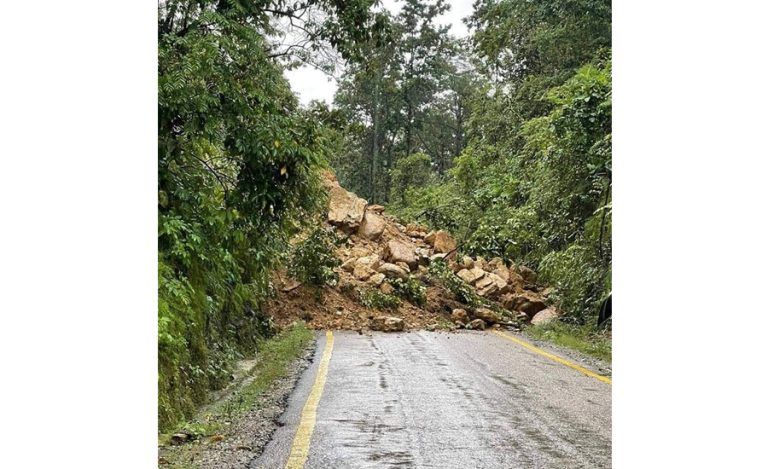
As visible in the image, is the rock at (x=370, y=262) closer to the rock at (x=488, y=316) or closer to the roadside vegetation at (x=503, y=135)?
the roadside vegetation at (x=503, y=135)

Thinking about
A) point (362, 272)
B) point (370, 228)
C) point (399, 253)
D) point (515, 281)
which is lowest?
point (515, 281)

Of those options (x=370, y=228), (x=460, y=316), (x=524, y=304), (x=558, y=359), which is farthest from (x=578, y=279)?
(x=370, y=228)

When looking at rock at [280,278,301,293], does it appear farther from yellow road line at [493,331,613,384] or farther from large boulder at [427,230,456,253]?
large boulder at [427,230,456,253]

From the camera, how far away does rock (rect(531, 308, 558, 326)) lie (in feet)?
53.4

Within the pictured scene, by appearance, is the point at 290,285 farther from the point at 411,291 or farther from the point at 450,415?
the point at 450,415

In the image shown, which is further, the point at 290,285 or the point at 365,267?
the point at 365,267

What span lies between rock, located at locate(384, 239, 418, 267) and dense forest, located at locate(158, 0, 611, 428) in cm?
165

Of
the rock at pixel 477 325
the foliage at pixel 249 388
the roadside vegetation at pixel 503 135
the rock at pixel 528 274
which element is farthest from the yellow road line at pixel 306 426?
the rock at pixel 528 274

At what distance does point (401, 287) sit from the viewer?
1761 centimetres

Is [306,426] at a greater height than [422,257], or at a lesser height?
lesser

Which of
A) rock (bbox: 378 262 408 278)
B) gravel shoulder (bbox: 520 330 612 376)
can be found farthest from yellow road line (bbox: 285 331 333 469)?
rock (bbox: 378 262 408 278)

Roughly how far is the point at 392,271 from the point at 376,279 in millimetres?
675

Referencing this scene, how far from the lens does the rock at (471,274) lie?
1911cm
